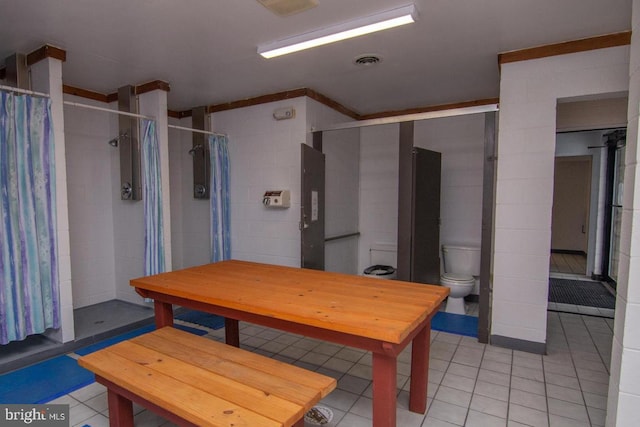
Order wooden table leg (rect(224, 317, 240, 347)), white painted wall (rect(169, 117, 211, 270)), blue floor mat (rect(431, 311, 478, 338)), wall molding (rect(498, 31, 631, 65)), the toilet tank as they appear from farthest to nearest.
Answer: white painted wall (rect(169, 117, 211, 270)) → the toilet tank → blue floor mat (rect(431, 311, 478, 338)) → wooden table leg (rect(224, 317, 240, 347)) → wall molding (rect(498, 31, 631, 65))

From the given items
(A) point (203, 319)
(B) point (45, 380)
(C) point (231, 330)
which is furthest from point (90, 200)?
(C) point (231, 330)

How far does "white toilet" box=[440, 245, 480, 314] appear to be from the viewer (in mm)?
3660

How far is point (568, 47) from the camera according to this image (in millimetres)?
2611

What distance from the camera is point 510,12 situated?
2195mm

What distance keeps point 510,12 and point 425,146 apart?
2229 mm

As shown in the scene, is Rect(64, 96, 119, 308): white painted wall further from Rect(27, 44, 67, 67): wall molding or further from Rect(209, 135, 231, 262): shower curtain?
Rect(209, 135, 231, 262): shower curtain

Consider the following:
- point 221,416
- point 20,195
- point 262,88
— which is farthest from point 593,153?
point 20,195

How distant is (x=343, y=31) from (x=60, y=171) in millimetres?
2468

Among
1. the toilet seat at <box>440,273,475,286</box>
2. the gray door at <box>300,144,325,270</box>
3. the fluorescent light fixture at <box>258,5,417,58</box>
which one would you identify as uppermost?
the fluorescent light fixture at <box>258,5,417,58</box>

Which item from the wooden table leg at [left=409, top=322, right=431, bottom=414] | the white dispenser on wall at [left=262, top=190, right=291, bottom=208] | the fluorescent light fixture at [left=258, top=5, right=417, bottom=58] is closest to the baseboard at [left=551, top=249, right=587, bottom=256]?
the white dispenser on wall at [left=262, top=190, right=291, bottom=208]

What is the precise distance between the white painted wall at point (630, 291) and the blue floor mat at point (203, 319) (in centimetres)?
298

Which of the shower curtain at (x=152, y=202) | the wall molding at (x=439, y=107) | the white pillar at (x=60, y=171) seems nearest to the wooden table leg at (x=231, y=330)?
the shower curtain at (x=152, y=202)

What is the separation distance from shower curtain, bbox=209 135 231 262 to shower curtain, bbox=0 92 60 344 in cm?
160

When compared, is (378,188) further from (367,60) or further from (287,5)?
(287,5)
